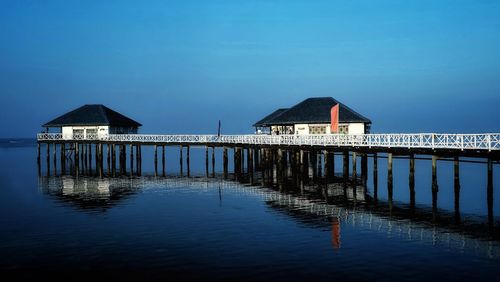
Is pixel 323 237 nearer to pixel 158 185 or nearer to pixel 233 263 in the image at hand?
pixel 233 263

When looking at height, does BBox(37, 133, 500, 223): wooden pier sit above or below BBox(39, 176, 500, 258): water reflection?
above

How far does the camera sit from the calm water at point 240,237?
52.4ft

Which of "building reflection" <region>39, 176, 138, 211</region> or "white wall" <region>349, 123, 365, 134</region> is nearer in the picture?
"building reflection" <region>39, 176, 138, 211</region>

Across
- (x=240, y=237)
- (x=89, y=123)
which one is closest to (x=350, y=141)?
(x=240, y=237)

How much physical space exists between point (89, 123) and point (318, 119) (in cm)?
2707

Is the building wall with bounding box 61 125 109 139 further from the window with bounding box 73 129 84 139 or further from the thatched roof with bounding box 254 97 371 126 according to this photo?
the thatched roof with bounding box 254 97 371 126

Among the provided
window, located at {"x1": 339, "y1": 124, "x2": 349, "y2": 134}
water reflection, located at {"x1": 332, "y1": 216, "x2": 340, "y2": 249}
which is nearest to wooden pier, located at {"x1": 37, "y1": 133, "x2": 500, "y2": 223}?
window, located at {"x1": 339, "y1": 124, "x2": 349, "y2": 134}

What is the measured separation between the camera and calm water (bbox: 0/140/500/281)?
16.0m

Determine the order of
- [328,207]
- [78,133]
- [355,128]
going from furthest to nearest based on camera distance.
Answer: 1. [78,133]
2. [355,128]
3. [328,207]

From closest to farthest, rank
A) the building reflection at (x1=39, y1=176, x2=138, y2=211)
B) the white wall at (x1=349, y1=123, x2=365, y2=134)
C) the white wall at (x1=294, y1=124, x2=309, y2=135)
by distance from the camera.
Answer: the building reflection at (x1=39, y1=176, x2=138, y2=211)
the white wall at (x1=349, y1=123, x2=365, y2=134)
the white wall at (x1=294, y1=124, x2=309, y2=135)

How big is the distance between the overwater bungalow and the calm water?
25620 mm

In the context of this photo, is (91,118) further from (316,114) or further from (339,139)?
(339,139)

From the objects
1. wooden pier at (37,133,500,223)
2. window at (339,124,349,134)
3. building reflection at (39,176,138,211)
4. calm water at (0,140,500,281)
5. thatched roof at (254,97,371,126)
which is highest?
thatched roof at (254,97,371,126)

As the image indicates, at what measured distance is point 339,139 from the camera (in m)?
36.6
